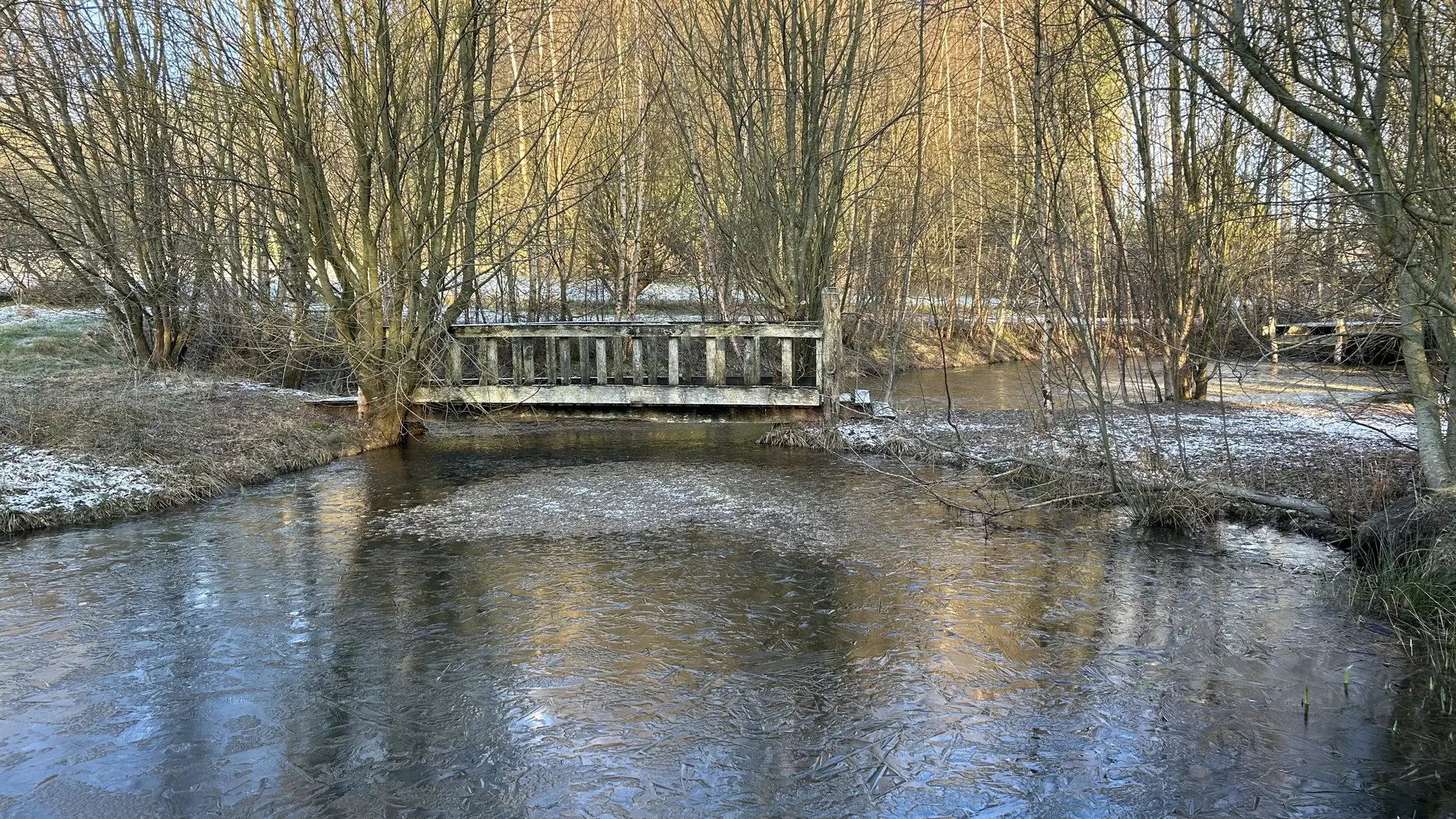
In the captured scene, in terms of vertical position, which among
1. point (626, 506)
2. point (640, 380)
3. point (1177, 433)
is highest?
point (640, 380)

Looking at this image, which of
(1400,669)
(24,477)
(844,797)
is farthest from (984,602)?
(24,477)

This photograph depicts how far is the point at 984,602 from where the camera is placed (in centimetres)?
673

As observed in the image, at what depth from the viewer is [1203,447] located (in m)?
10.7

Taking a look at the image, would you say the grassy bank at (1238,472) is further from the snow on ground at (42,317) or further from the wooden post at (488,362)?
the snow on ground at (42,317)

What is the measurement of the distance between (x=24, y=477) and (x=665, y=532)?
19.7 feet

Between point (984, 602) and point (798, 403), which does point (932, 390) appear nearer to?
point (798, 403)

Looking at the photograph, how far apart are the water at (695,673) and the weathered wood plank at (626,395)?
4206 mm

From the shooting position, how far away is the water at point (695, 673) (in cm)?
435

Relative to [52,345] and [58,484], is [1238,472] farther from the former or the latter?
[52,345]

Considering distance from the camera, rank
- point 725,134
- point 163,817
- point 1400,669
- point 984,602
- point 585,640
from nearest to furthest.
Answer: point 163,817 → point 1400,669 → point 585,640 → point 984,602 → point 725,134

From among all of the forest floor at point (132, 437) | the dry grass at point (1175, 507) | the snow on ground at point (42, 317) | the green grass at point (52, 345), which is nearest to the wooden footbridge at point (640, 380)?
the forest floor at point (132, 437)

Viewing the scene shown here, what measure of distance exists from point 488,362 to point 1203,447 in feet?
29.6

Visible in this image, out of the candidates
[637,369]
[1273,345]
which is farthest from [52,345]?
[1273,345]

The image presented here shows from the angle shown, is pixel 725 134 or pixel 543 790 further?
pixel 725 134
